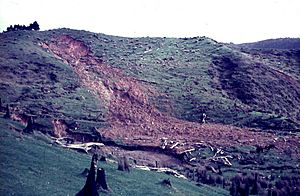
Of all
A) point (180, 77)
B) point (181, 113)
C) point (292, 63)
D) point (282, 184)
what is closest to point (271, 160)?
point (282, 184)

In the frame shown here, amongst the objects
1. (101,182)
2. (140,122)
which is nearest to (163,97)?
(140,122)

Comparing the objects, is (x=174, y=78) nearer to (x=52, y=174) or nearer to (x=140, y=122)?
(x=140, y=122)

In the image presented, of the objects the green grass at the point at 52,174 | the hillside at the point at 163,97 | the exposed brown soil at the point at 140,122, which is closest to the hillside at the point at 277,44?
the hillside at the point at 163,97

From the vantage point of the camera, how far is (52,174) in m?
23.4

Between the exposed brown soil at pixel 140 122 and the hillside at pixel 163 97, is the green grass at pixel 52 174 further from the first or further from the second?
the exposed brown soil at pixel 140 122

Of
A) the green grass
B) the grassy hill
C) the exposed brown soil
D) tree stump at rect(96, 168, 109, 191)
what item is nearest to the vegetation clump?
the grassy hill

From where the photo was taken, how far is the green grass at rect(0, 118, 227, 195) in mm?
20564

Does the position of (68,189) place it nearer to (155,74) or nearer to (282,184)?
(282,184)

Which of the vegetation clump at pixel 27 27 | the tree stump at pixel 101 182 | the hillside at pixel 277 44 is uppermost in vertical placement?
the hillside at pixel 277 44

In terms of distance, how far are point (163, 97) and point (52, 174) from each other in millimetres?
30787

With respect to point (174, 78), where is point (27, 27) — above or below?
above

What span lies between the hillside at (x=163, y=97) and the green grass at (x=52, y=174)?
4828 mm

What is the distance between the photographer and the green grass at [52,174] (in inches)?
810

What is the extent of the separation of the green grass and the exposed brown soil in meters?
10.0
